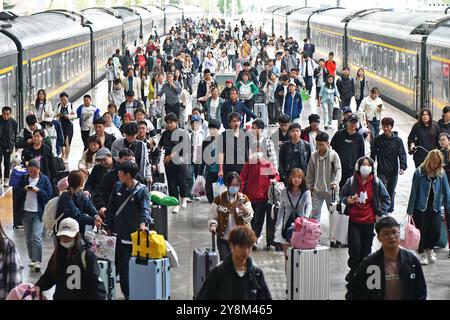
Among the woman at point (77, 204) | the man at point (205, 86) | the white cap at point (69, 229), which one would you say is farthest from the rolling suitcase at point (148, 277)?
the man at point (205, 86)

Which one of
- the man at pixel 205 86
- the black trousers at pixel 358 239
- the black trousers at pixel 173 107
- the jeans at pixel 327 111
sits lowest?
the jeans at pixel 327 111

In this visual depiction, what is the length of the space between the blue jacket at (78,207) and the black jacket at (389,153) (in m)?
5.40

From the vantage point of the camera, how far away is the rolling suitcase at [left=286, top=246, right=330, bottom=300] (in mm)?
12062

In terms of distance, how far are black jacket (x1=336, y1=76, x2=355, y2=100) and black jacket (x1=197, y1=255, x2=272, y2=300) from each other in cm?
2031

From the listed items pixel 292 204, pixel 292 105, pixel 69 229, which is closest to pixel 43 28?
pixel 292 105

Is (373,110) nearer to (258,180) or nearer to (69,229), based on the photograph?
(258,180)

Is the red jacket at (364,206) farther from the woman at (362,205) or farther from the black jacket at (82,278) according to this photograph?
the black jacket at (82,278)

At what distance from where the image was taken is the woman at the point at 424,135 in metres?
17.6

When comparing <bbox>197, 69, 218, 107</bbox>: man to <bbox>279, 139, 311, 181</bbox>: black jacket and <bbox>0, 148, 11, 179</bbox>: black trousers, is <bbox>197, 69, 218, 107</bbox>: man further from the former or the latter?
<bbox>279, 139, 311, 181</bbox>: black jacket

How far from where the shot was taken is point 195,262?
12.1 metres

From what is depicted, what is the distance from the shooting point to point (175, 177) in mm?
18375

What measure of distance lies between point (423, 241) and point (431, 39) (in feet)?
49.1
